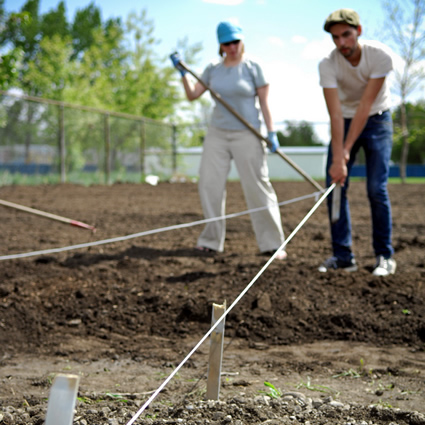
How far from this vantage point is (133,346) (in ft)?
10.3

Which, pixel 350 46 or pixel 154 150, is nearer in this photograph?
pixel 350 46

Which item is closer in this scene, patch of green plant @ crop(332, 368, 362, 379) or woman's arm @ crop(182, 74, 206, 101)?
patch of green plant @ crop(332, 368, 362, 379)

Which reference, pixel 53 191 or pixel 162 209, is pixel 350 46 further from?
pixel 53 191

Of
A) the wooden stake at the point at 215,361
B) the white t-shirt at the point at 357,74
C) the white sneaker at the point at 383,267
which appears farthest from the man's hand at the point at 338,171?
the wooden stake at the point at 215,361

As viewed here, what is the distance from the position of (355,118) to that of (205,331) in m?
1.83

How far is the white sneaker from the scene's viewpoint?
410 cm

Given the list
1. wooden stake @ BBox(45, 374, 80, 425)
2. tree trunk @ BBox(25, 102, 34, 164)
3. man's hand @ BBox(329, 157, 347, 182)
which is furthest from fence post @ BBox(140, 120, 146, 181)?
wooden stake @ BBox(45, 374, 80, 425)

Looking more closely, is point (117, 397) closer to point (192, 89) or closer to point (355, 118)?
point (355, 118)

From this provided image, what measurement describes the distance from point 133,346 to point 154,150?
16.8 m

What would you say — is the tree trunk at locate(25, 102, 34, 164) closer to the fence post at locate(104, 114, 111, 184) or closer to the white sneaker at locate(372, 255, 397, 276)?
the fence post at locate(104, 114, 111, 184)

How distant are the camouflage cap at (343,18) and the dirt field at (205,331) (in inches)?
66.8

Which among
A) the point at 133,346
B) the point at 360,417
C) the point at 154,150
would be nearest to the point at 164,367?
the point at 133,346

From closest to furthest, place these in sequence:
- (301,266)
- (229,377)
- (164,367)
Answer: (229,377), (164,367), (301,266)

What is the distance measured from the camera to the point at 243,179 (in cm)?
499
